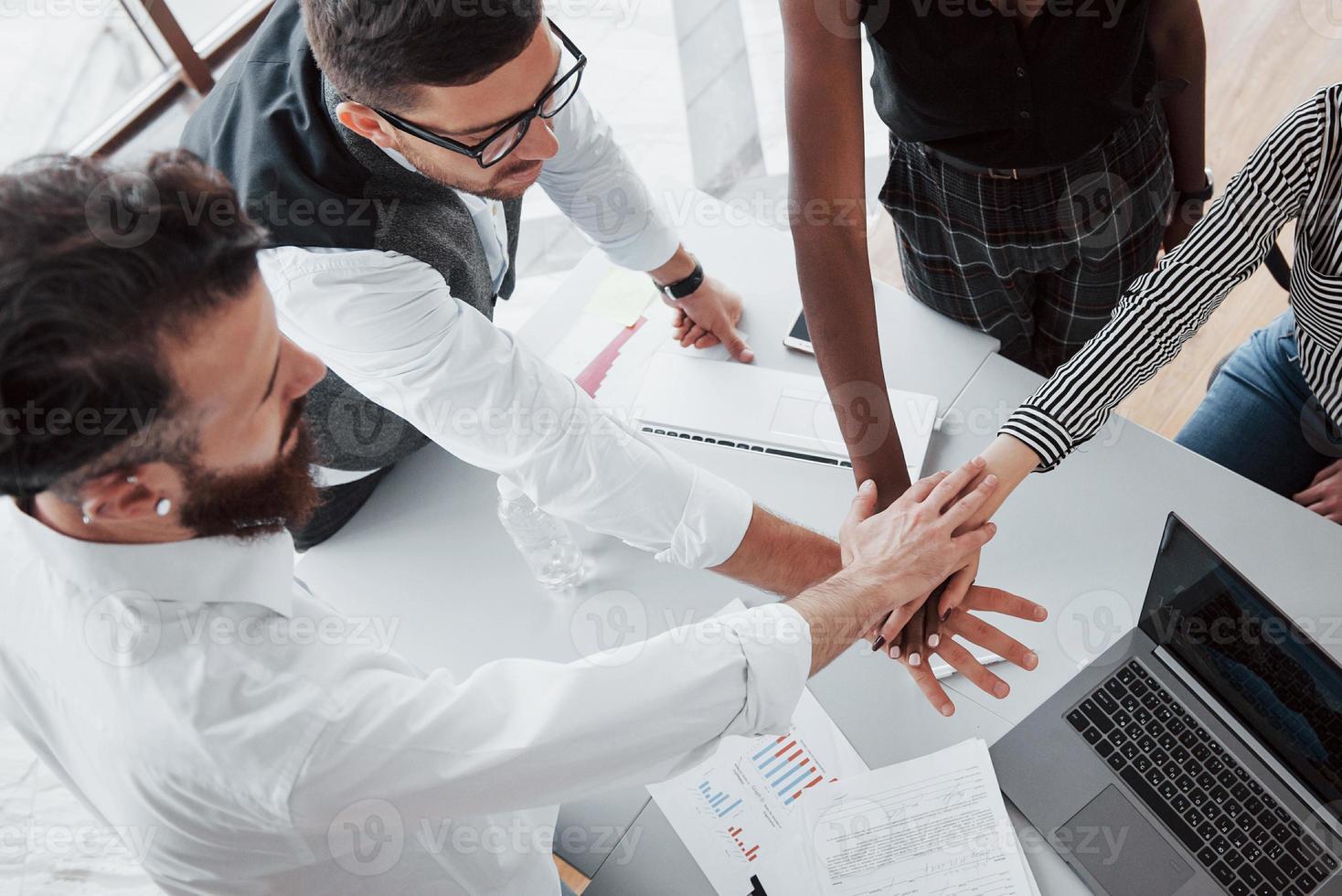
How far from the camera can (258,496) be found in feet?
3.15

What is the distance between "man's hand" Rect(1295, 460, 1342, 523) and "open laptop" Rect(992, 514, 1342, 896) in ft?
1.57

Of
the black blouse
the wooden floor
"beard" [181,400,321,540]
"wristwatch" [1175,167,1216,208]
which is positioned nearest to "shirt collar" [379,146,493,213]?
"beard" [181,400,321,540]

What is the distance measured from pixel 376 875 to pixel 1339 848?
3.25ft

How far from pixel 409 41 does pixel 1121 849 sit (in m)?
1.17

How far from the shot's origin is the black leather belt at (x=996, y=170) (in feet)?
4.63

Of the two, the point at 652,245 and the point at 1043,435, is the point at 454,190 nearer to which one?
the point at 652,245

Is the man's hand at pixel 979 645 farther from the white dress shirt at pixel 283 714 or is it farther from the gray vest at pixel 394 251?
the gray vest at pixel 394 251

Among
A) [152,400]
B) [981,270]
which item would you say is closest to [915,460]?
[981,270]

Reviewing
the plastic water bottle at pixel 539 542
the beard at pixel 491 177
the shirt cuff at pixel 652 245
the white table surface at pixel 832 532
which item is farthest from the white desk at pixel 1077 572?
the beard at pixel 491 177

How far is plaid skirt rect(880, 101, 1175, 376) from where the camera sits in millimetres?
1464

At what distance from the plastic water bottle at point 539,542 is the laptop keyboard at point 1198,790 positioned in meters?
0.68

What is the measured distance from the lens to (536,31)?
116 centimetres
